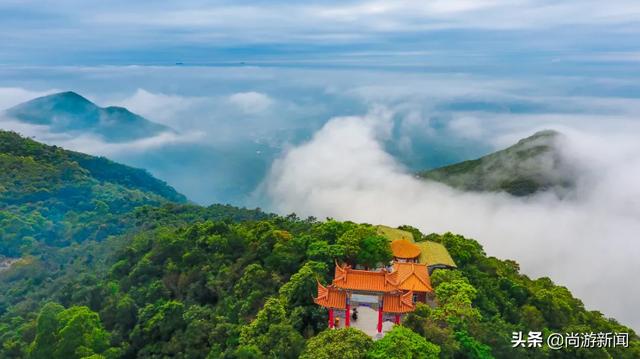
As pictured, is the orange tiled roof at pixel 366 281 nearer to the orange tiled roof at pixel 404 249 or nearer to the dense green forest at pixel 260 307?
the dense green forest at pixel 260 307

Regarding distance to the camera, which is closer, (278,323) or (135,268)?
(278,323)

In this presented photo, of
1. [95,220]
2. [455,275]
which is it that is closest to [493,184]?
[95,220]

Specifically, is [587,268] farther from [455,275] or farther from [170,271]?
[170,271]

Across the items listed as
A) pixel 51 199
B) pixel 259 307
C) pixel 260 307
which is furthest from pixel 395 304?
pixel 51 199

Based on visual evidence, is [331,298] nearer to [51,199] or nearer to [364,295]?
[364,295]

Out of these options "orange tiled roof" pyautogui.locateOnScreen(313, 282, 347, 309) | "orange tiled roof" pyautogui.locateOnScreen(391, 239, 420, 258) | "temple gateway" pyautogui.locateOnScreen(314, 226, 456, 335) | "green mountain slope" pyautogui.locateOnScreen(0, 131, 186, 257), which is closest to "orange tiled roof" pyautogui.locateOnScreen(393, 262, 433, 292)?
"temple gateway" pyautogui.locateOnScreen(314, 226, 456, 335)

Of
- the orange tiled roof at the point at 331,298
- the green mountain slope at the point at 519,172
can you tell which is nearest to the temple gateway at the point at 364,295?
the orange tiled roof at the point at 331,298
